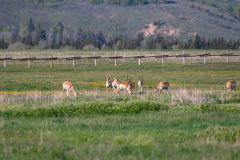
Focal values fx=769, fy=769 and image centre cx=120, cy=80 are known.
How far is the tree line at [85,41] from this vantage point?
488ft

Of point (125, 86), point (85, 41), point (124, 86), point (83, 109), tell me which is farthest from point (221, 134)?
point (85, 41)

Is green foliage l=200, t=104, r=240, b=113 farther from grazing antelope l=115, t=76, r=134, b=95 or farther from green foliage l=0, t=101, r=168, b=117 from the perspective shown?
grazing antelope l=115, t=76, r=134, b=95

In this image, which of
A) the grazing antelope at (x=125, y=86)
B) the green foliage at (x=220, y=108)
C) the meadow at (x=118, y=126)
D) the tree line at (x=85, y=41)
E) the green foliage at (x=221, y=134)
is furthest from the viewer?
the tree line at (x=85, y=41)

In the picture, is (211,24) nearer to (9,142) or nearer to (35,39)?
(35,39)

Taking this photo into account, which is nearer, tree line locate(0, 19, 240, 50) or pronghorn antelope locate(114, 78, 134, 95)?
pronghorn antelope locate(114, 78, 134, 95)

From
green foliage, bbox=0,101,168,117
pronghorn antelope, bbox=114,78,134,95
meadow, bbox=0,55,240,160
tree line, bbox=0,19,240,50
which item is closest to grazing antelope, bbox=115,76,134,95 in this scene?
pronghorn antelope, bbox=114,78,134,95

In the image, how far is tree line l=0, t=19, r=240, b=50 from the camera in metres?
149

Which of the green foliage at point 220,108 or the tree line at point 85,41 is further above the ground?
the tree line at point 85,41

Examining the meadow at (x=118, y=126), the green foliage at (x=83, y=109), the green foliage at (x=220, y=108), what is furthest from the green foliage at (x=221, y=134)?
the green foliage at (x=83, y=109)

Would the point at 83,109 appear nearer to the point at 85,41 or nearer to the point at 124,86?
the point at 124,86

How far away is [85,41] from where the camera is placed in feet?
533

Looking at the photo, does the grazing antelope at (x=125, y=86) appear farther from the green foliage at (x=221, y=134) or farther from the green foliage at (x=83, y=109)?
the green foliage at (x=221, y=134)

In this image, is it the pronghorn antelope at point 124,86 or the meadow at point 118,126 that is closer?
the meadow at point 118,126

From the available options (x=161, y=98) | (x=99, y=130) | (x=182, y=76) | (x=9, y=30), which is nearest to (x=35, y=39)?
(x=9, y=30)
